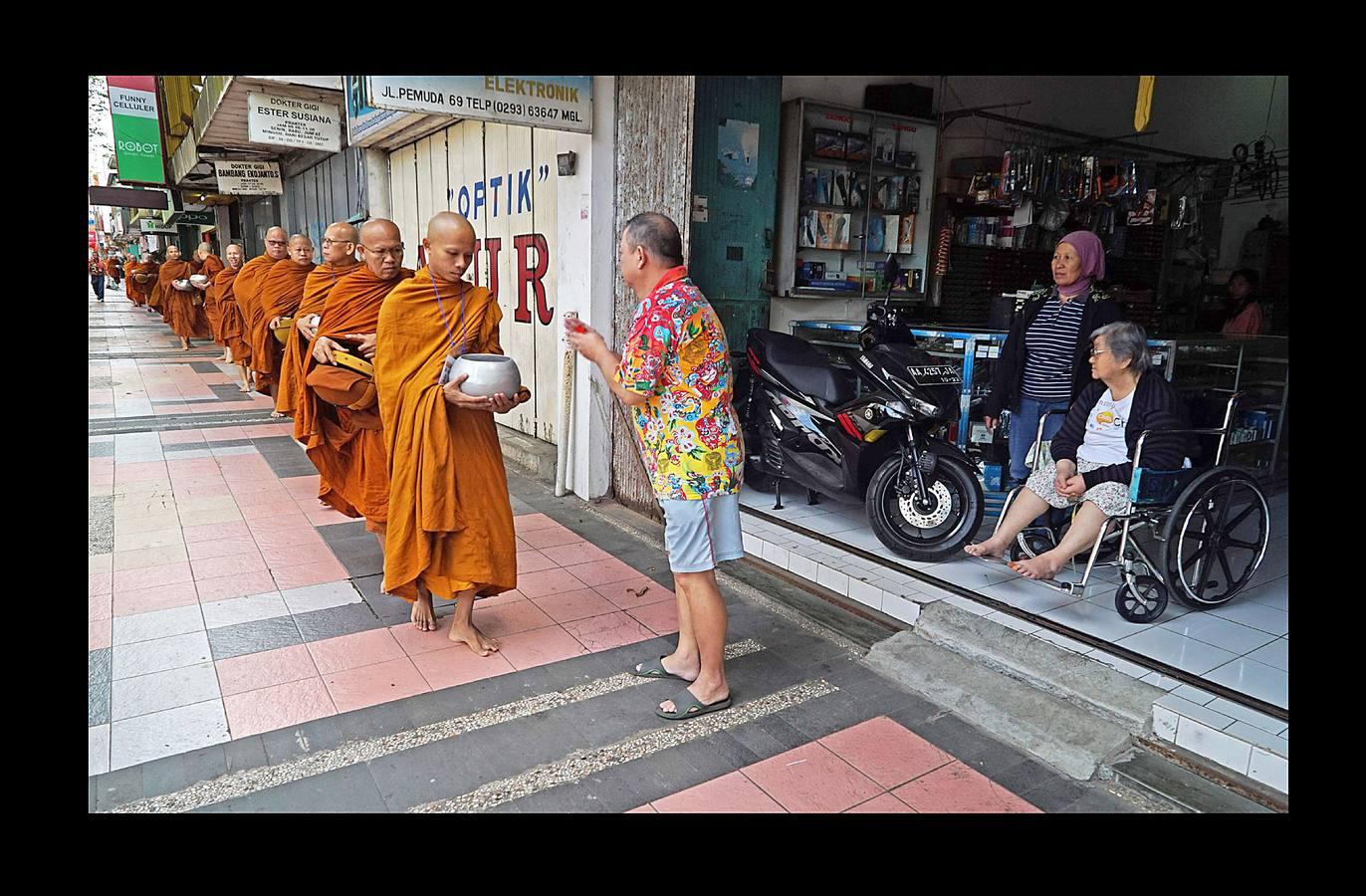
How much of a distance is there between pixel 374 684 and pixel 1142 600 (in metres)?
3.36

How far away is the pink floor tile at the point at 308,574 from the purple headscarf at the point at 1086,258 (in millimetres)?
4234

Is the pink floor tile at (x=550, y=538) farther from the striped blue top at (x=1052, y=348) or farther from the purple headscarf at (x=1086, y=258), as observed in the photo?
the purple headscarf at (x=1086, y=258)

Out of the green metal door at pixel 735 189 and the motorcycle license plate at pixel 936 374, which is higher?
the green metal door at pixel 735 189

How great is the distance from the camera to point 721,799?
8.93 ft

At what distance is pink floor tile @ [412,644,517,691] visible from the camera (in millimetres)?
3482

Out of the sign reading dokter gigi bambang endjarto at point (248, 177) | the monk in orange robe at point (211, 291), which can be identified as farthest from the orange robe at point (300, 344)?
the sign reading dokter gigi bambang endjarto at point (248, 177)

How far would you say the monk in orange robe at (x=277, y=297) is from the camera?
6766 millimetres

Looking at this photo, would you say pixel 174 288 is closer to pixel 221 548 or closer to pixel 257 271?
pixel 257 271

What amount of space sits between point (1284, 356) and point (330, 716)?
6.60 metres

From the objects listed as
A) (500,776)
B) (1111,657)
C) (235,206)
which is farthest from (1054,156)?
(235,206)

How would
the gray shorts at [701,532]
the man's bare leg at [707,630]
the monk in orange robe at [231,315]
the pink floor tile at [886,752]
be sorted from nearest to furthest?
1. the pink floor tile at [886,752]
2. the gray shorts at [701,532]
3. the man's bare leg at [707,630]
4. the monk in orange robe at [231,315]

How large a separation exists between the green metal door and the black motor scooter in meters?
1.11

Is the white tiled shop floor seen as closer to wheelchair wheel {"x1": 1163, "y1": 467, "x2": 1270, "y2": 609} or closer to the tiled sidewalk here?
wheelchair wheel {"x1": 1163, "y1": 467, "x2": 1270, "y2": 609}

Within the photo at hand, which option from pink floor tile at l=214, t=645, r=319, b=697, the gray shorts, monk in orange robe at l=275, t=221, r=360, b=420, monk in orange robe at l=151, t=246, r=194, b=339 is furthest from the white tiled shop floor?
monk in orange robe at l=151, t=246, r=194, b=339
